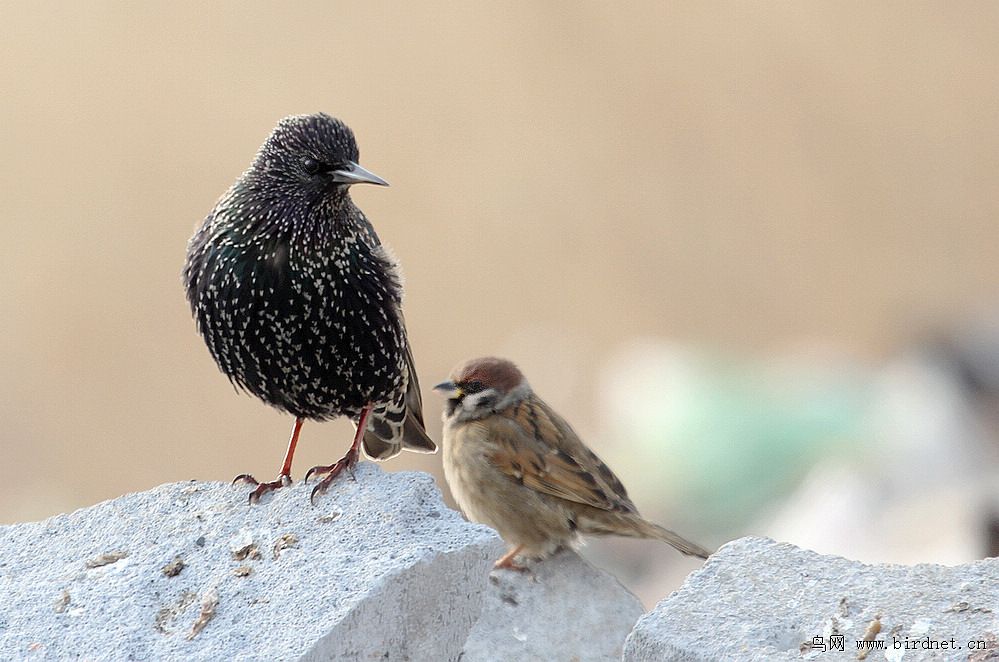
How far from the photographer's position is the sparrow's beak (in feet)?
17.1

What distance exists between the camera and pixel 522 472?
5031mm

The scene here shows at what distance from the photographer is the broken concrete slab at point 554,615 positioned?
3963mm

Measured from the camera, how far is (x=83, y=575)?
11.8 ft

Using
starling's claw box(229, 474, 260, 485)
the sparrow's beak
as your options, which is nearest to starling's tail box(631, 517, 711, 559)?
the sparrow's beak

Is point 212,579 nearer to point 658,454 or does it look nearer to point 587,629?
point 587,629

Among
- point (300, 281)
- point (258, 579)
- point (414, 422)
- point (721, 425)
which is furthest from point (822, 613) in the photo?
point (721, 425)

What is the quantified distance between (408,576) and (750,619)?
0.74m

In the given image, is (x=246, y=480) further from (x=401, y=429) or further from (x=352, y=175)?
(x=401, y=429)

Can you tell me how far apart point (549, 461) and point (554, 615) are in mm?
882

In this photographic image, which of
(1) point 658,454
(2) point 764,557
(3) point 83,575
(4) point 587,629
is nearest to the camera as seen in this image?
(2) point 764,557

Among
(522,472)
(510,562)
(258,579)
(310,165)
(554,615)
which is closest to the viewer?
(258,579)

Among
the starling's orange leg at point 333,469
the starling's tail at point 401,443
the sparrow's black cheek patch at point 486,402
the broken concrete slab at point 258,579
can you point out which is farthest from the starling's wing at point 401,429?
the broken concrete slab at point 258,579

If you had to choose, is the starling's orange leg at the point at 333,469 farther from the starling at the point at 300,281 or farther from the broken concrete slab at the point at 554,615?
the broken concrete slab at the point at 554,615

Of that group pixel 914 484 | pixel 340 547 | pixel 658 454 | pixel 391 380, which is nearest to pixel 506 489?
pixel 391 380
